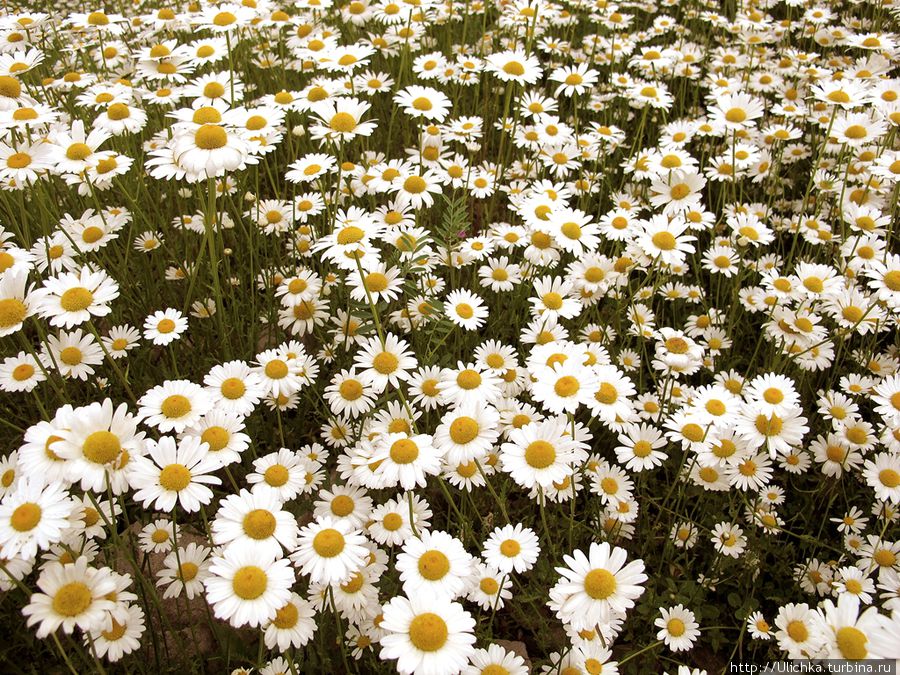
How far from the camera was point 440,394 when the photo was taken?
9.65ft

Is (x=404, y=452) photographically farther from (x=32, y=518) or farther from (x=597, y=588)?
(x=32, y=518)

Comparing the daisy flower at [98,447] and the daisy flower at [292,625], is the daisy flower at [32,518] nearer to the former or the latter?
the daisy flower at [98,447]

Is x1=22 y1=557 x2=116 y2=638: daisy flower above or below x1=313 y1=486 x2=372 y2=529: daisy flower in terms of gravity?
above

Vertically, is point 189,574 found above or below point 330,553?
below

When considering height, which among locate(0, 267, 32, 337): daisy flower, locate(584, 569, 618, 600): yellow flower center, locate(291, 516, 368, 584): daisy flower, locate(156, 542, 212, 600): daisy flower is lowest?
locate(156, 542, 212, 600): daisy flower

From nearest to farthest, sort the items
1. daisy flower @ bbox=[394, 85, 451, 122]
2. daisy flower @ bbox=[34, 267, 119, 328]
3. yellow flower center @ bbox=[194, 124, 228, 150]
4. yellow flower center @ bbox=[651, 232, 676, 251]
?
daisy flower @ bbox=[34, 267, 119, 328], yellow flower center @ bbox=[194, 124, 228, 150], yellow flower center @ bbox=[651, 232, 676, 251], daisy flower @ bbox=[394, 85, 451, 122]

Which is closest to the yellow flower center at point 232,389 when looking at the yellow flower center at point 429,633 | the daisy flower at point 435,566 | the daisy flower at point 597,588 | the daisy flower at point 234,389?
the daisy flower at point 234,389

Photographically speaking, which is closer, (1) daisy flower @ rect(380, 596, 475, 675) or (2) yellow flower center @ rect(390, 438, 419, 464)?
(1) daisy flower @ rect(380, 596, 475, 675)

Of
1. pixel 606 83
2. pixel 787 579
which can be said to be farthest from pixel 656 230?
pixel 606 83

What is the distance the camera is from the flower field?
222 centimetres

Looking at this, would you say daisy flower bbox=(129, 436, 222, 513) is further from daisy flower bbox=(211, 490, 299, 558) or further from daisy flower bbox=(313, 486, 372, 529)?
daisy flower bbox=(313, 486, 372, 529)

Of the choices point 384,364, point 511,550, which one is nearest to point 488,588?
point 511,550

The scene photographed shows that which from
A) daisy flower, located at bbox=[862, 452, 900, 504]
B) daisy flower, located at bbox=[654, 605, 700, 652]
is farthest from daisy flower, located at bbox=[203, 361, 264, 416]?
daisy flower, located at bbox=[862, 452, 900, 504]

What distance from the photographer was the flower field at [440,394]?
2.22 metres
